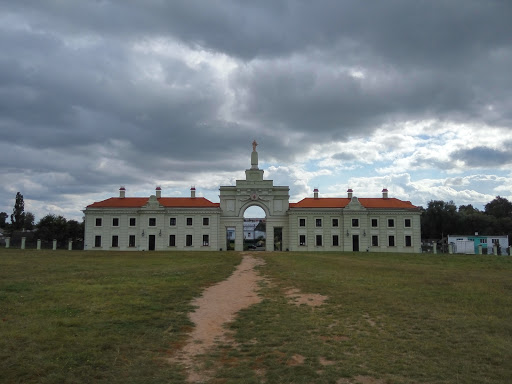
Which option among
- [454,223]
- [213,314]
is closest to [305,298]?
[213,314]

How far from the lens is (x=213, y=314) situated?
12.3 metres

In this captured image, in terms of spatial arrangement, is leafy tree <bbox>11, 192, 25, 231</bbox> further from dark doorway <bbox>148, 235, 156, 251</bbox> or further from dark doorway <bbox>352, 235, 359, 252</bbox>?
dark doorway <bbox>352, 235, 359, 252</bbox>

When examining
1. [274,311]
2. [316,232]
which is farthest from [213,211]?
[274,311]

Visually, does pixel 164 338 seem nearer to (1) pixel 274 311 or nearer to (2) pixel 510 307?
(1) pixel 274 311

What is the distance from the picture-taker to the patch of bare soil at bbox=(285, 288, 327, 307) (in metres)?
13.8

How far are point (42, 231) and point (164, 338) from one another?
2331 inches

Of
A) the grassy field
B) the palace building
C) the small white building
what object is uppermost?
the palace building

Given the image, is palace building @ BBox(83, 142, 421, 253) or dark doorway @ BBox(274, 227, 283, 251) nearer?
palace building @ BBox(83, 142, 421, 253)

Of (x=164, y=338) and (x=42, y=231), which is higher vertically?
(x=42, y=231)

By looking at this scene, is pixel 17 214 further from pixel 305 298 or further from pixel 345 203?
pixel 305 298

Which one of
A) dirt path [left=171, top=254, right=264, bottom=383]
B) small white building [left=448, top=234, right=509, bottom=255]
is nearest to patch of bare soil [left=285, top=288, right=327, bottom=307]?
dirt path [left=171, top=254, right=264, bottom=383]

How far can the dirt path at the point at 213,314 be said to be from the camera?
8070 mm

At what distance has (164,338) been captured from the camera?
9.45 m

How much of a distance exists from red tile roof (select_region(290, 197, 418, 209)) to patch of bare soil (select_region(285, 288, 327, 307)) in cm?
3772
